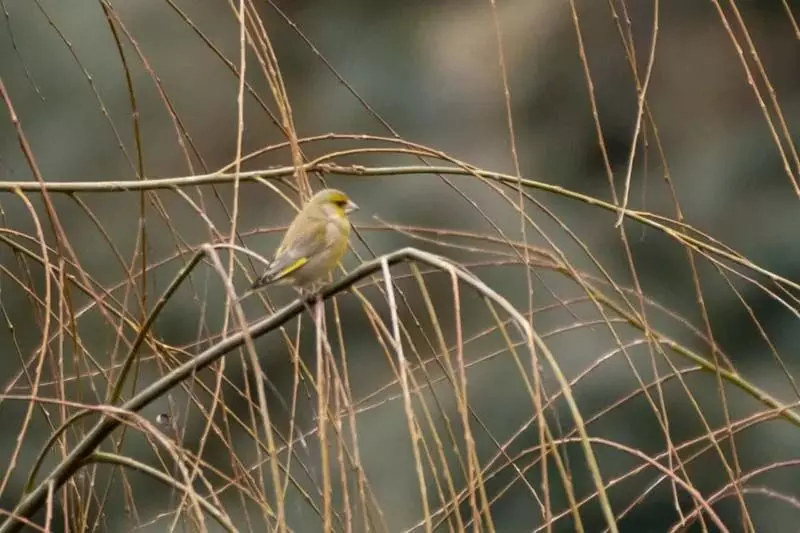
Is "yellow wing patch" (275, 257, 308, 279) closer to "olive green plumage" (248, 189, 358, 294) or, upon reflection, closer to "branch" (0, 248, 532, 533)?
"olive green plumage" (248, 189, 358, 294)

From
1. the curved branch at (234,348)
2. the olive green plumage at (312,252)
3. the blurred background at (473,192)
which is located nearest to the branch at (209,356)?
the curved branch at (234,348)

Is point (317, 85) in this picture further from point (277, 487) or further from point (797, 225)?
point (277, 487)

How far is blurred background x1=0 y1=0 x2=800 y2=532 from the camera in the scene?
3.19 metres

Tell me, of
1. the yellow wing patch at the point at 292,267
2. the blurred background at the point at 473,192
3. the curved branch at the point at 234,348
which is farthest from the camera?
the blurred background at the point at 473,192

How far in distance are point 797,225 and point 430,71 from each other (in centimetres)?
131

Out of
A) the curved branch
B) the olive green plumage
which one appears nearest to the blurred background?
the olive green plumage

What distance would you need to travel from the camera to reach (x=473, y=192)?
132 inches

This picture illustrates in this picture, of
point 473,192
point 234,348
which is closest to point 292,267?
point 234,348

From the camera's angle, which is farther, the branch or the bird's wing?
the bird's wing

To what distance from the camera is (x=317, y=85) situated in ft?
12.0

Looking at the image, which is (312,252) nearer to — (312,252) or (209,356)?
(312,252)

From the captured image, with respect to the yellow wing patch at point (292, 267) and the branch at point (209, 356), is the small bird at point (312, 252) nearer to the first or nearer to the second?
the yellow wing patch at point (292, 267)

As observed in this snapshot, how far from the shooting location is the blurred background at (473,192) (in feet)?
10.5

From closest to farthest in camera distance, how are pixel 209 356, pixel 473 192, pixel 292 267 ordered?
pixel 209 356 → pixel 292 267 → pixel 473 192
